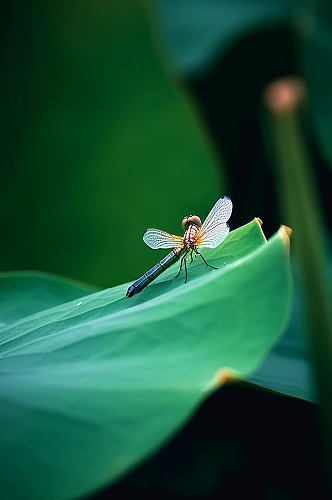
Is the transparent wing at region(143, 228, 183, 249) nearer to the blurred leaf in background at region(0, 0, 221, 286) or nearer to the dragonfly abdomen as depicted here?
the dragonfly abdomen

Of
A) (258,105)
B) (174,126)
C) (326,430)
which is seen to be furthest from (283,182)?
(258,105)

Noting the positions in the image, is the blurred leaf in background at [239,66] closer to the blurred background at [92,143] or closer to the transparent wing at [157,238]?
the blurred background at [92,143]

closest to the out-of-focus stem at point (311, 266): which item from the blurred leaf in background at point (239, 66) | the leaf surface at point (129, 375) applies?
the leaf surface at point (129, 375)

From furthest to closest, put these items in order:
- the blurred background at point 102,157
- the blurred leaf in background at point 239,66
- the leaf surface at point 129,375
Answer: the blurred leaf in background at point 239,66
the blurred background at point 102,157
the leaf surface at point 129,375

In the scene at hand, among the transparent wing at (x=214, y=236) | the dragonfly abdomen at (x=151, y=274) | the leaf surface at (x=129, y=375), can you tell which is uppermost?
the transparent wing at (x=214, y=236)

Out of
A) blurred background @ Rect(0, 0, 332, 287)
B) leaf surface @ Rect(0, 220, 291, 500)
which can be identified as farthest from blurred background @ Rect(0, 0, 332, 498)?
leaf surface @ Rect(0, 220, 291, 500)
